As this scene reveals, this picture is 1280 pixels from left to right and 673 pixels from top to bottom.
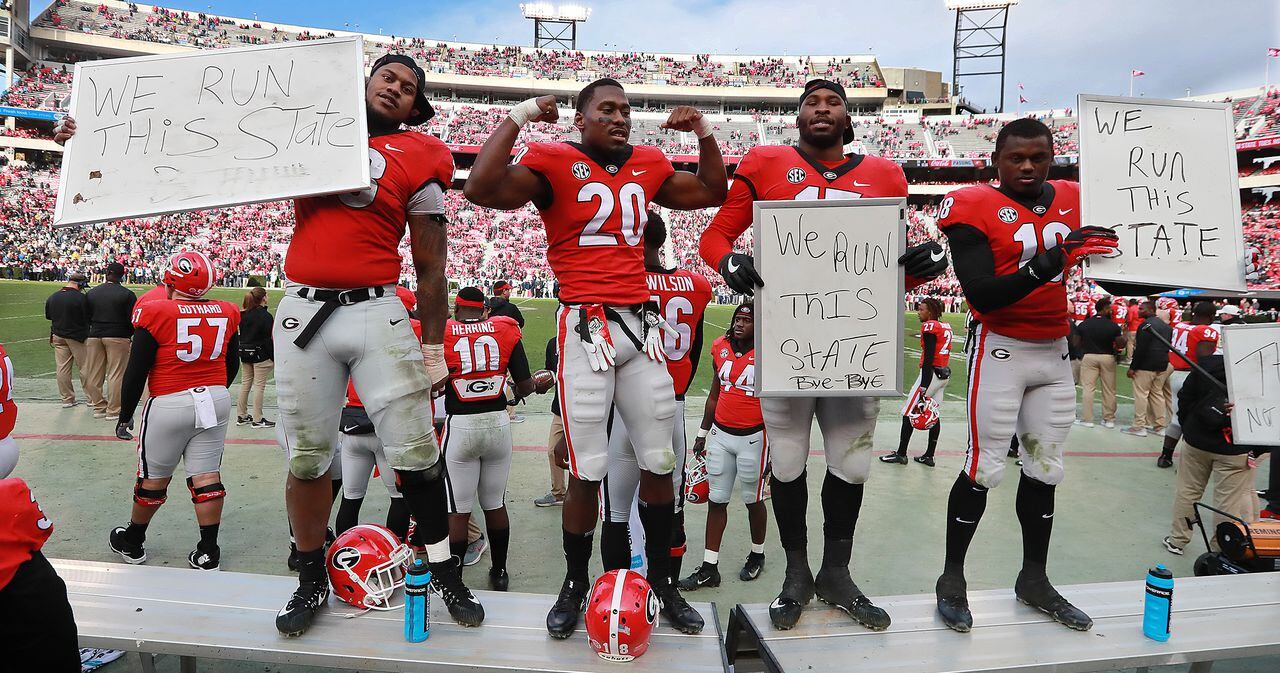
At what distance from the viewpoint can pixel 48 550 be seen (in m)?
4.64

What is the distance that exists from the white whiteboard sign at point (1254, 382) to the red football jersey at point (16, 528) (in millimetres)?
5542

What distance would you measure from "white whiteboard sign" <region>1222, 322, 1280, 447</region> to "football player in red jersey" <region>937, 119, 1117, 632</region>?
5.40 ft

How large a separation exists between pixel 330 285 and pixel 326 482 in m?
0.90

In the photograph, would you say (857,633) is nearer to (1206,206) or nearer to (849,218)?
(849,218)

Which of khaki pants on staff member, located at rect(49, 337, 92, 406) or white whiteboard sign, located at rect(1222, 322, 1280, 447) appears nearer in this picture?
white whiteboard sign, located at rect(1222, 322, 1280, 447)

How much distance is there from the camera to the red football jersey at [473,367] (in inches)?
166

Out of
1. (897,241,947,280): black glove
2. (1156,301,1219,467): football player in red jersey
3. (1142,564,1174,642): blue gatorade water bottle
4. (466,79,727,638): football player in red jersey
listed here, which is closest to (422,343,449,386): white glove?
(466,79,727,638): football player in red jersey

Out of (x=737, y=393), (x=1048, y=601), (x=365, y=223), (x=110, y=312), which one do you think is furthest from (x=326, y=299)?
(x=110, y=312)

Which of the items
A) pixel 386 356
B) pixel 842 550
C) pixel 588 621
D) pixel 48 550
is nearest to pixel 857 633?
pixel 842 550

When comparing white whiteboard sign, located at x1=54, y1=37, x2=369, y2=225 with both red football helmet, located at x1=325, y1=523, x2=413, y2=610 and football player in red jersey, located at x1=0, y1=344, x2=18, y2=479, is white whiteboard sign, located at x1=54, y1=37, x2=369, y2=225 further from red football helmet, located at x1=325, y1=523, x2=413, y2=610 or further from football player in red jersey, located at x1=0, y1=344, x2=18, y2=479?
red football helmet, located at x1=325, y1=523, x2=413, y2=610

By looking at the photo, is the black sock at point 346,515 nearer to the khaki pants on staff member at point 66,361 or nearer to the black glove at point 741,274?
the black glove at point 741,274

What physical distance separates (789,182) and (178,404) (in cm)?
426

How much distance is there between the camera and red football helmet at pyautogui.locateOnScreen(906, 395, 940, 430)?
702cm

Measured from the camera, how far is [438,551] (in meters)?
2.90
